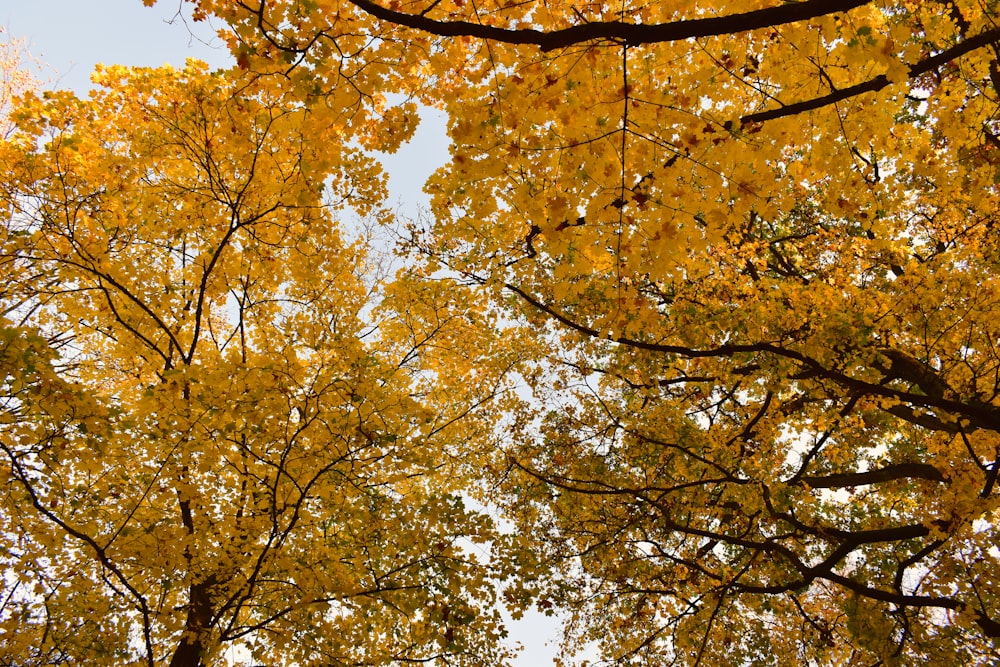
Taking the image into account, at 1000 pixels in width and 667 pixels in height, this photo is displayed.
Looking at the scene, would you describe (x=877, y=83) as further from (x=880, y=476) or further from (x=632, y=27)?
(x=880, y=476)

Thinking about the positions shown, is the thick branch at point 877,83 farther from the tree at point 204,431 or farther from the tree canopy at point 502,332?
the tree at point 204,431

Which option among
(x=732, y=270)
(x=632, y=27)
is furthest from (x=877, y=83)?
(x=732, y=270)

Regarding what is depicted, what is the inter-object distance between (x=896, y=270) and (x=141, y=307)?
9.73 metres

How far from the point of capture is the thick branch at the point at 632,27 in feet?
7.27

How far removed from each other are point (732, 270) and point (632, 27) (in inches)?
215

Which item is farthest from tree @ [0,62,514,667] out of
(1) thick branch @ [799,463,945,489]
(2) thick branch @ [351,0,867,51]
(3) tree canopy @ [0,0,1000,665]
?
(1) thick branch @ [799,463,945,489]

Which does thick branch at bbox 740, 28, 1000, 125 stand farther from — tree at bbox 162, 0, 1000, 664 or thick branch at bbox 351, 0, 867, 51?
thick branch at bbox 351, 0, 867, 51

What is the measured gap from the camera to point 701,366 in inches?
293

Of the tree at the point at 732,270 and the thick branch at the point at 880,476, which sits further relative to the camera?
the thick branch at the point at 880,476

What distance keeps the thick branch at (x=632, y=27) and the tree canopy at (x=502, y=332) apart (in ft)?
0.08

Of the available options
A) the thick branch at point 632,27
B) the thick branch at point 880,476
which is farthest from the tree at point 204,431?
the thick branch at point 880,476

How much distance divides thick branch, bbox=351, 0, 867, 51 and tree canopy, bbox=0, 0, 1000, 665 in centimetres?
2

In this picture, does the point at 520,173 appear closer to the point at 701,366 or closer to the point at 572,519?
the point at 701,366

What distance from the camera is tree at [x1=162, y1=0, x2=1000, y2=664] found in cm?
317
